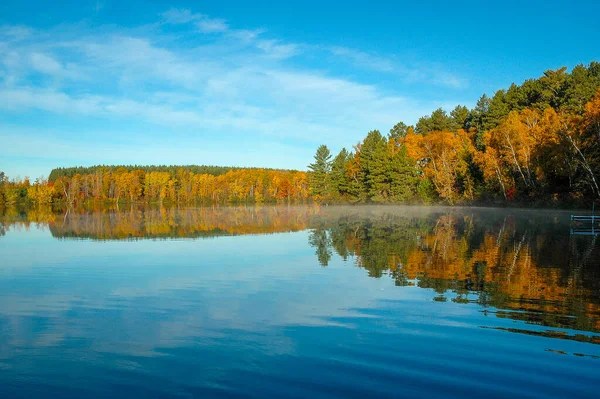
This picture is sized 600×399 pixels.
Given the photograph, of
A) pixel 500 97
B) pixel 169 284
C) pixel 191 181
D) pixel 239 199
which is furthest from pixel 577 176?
pixel 191 181

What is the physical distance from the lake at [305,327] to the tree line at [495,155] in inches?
1639

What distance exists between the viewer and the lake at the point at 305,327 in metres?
6.16

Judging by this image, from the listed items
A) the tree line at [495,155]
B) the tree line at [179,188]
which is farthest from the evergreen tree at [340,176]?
the tree line at [179,188]

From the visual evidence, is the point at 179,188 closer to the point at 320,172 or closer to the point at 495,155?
the point at 320,172

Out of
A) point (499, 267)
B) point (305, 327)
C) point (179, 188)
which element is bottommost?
point (305, 327)

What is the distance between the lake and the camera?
616 centimetres

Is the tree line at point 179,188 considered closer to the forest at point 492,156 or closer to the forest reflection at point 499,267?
the forest at point 492,156

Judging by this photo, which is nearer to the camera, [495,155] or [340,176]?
[495,155]

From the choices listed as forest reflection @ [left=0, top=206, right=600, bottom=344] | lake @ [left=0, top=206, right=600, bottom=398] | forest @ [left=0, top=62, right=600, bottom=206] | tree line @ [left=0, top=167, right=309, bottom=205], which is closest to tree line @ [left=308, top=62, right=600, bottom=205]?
forest @ [left=0, top=62, right=600, bottom=206]

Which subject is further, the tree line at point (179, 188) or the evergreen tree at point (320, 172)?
the tree line at point (179, 188)

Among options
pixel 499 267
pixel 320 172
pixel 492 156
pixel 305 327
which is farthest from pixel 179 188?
pixel 305 327

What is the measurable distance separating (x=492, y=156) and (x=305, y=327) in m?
65.5

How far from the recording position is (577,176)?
5572 centimetres

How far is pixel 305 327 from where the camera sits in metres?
8.73
